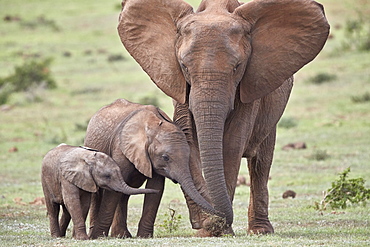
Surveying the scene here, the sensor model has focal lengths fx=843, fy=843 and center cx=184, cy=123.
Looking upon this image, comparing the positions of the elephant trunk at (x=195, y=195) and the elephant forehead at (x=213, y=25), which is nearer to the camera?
the elephant forehead at (x=213, y=25)

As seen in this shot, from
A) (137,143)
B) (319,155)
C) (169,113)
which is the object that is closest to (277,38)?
(137,143)

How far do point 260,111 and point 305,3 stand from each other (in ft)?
5.04

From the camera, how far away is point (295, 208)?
1121 cm

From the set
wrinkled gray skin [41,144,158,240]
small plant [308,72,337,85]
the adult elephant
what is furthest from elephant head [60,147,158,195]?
small plant [308,72,337,85]

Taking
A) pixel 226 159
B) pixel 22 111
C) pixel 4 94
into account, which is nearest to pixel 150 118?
pixel 226 159

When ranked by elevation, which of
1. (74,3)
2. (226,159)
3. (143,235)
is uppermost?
(226,159)

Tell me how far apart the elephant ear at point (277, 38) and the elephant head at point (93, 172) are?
1.43 metres

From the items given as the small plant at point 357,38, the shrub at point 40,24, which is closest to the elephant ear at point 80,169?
the small plant at point 357,38

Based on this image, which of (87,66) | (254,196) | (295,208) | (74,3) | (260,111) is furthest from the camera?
(74,3)

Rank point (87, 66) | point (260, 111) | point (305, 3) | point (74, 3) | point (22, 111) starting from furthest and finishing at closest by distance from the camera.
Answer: point (74, 3) < point (87, 66) < point (22, 111) < point (260, 111) < point (305, 3)

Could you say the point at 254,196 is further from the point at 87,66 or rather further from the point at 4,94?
the point at 87,66

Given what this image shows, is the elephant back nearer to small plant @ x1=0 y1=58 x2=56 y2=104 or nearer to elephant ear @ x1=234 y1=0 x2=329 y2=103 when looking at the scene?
elephant ear @ x1=234 y1=0 x2=329 y2=103

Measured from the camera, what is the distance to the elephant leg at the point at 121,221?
8.77 m

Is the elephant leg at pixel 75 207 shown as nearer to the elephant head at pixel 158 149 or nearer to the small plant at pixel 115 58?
the elephant head at pixel 158 149
